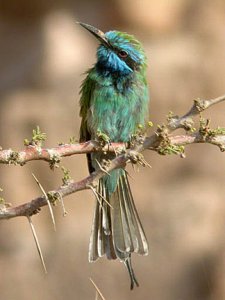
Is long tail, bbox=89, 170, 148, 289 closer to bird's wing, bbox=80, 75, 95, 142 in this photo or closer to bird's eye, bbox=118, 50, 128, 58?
bird's wing, bbox=80, 75, 95, 142

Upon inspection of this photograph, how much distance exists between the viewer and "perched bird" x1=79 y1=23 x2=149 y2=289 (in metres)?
3.03

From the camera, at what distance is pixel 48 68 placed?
17.0 ft

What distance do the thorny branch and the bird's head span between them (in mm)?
1052

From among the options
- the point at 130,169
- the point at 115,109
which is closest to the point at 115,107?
the point at 115,109

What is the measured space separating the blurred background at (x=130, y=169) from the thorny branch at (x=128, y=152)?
9.16 ft

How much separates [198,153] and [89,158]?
204cm

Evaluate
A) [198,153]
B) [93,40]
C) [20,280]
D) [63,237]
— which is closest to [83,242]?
[63,237]

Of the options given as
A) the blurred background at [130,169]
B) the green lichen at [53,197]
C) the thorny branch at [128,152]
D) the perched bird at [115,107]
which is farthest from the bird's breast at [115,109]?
the blurred background at [130,169]

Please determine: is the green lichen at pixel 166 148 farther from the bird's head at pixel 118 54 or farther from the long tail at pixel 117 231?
the bird's head at pixel 118 54

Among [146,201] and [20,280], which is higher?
[146,201]

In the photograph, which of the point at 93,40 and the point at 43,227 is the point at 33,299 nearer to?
the point at 43,227

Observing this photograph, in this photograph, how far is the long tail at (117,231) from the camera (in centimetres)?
284

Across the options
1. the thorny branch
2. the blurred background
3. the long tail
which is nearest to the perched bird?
the long tail

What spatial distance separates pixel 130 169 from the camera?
5121mm
